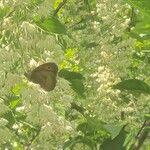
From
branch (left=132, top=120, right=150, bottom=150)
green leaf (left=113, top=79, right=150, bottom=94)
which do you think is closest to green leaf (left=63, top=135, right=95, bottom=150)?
branch (left=132, top=120, right=150, bottom=150)

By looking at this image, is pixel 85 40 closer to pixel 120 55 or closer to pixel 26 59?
pixel 120 55

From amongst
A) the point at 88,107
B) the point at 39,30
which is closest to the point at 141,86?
the point at 39,30

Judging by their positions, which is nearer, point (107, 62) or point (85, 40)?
point (107, 62)

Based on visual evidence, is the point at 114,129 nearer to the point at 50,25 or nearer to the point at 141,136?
the point at 141,136

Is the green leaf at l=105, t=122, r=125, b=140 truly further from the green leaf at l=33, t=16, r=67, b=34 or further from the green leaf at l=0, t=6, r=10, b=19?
the green leaf at l=0, t=6, r=10, b=19

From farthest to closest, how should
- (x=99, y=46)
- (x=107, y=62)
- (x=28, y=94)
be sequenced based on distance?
(x=99, y=46)
(x=107, y=62)
(x=28, y=94)

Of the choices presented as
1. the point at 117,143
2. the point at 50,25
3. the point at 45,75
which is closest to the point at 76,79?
the point at 117,143

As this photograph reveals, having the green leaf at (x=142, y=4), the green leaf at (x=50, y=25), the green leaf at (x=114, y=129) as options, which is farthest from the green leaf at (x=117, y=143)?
the green leaf at (x=142, y=4)
